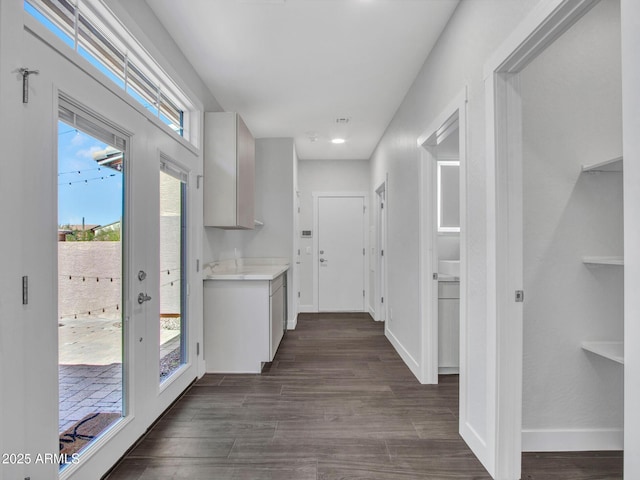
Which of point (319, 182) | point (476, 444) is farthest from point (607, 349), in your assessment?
point (319, 182)

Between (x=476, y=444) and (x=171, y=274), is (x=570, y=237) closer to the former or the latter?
(x=476, y=444)

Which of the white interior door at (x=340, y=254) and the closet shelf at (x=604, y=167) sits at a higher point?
the closet shelf at (x=604, y=167)

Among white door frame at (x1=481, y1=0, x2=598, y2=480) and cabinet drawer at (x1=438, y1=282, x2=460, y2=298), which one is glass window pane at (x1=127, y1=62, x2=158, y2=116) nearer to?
white door frame at (x1=481, y1=0, x2=598, y2=480)

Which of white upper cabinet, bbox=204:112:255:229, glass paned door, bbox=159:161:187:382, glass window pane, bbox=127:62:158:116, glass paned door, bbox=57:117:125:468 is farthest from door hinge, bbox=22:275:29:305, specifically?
white upper cabinet, bbox=204:112:255:229

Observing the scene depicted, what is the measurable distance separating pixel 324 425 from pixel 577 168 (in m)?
Result: 2.10

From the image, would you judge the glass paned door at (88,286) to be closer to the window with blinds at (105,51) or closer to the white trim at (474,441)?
the window with blinds at (105,51)

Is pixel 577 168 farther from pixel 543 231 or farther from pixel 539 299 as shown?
pixel 539 299

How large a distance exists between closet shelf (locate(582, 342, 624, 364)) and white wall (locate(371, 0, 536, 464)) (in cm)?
55

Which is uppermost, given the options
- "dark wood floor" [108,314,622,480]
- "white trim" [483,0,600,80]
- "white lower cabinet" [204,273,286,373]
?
"white trim" [483,0,600,80]

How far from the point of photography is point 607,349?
1747 mm

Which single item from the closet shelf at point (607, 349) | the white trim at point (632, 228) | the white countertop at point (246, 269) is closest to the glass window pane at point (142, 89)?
the white countertop at point (246, 269)

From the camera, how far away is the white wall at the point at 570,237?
1819 millimetres

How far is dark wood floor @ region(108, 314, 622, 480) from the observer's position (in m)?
1.71

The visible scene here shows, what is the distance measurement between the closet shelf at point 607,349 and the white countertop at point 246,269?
2255 millimetres
